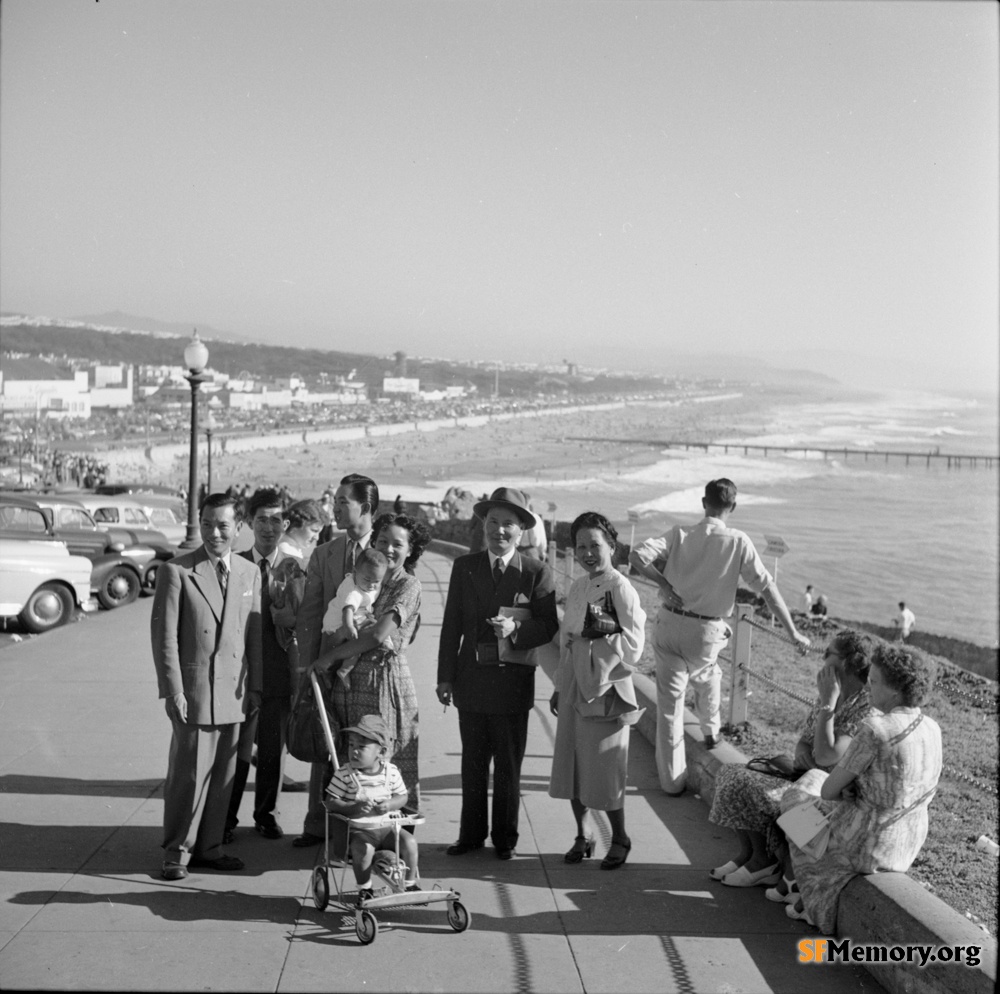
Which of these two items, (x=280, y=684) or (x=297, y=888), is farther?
(x=280, y=684)

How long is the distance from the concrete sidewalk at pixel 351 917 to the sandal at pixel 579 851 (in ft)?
0.13

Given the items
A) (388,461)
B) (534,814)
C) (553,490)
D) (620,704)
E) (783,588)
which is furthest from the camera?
(553,490)

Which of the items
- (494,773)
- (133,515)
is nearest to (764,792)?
(494,773)

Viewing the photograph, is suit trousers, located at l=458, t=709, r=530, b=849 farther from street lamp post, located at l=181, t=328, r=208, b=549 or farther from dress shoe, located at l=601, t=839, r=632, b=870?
street lamp post, located at l=181, t=328, r=208, b=549

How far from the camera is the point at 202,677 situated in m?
4.53

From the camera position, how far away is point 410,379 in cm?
2178

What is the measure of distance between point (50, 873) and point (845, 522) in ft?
138

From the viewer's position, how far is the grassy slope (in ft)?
20.0

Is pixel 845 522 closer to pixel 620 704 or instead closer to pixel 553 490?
pixel 553 490

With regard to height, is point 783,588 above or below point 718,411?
below

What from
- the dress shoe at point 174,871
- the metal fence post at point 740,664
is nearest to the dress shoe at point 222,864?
the dress shoe at point 174,871

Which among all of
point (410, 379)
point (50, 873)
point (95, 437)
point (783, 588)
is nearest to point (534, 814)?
point (50, 873)

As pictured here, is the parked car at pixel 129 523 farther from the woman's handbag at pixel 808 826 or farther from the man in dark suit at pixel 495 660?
the woman's handbag at pixel 808 826

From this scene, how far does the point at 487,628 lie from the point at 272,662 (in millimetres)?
1070
